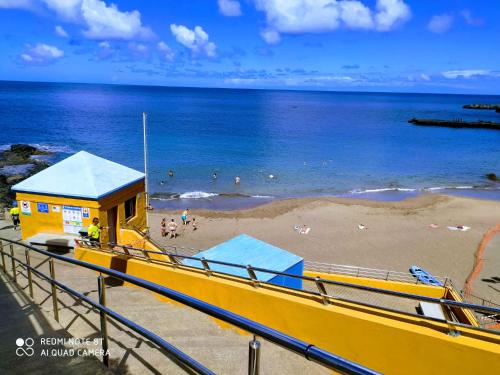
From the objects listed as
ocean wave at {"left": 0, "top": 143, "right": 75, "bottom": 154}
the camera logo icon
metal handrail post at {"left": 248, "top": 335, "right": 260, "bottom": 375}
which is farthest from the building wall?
ocean wave at {"left": 0, "top": 143, "right": 75, "bottom": 154}

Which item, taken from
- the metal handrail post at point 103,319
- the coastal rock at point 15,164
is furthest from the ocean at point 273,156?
the metal handrail post at point 103,319

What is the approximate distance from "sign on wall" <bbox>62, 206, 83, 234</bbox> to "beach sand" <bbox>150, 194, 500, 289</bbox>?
448 inches

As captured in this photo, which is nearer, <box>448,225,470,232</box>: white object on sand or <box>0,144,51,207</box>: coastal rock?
<box>448,225,470,232</box>: white object on sand

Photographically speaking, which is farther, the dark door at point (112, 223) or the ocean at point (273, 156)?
the ocean at point (273, 156)

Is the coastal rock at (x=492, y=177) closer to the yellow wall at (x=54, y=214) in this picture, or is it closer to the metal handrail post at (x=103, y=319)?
the yellow wall at (x=54, y=214)

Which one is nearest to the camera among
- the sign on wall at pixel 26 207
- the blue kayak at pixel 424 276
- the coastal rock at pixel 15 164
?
the sign on wall at pixel 26 207

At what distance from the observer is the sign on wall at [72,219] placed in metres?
11.9

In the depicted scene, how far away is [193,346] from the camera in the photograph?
4707 millimetres

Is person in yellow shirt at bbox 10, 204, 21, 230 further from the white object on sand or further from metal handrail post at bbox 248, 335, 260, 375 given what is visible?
the white object on sand

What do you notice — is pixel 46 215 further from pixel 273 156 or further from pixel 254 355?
pixel 273 156

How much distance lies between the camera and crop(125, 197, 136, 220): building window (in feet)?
45.9

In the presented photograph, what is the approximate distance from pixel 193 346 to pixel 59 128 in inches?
3289

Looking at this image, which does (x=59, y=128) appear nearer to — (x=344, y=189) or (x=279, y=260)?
(x=344, y=189)

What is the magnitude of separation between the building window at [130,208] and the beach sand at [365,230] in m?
9.05
